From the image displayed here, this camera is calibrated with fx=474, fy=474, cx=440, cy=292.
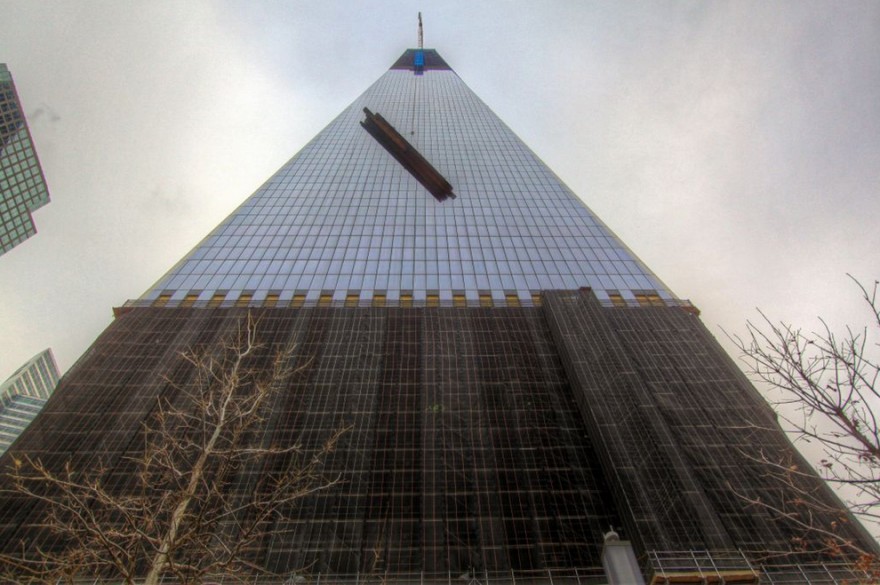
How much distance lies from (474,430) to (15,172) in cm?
14819

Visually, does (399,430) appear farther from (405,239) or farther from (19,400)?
(19,400)

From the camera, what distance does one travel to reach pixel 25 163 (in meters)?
124

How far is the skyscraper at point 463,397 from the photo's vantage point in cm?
2422

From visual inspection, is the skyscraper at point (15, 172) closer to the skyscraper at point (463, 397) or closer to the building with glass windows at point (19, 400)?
the building with glass windows at point (19, 400)

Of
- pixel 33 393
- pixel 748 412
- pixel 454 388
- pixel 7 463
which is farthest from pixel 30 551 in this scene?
pixel 33 393

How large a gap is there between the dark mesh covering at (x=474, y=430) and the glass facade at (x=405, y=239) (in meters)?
4.34

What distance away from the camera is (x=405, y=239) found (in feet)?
172

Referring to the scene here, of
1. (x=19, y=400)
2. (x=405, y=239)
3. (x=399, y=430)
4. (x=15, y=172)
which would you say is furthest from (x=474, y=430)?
(x=19, y=400)

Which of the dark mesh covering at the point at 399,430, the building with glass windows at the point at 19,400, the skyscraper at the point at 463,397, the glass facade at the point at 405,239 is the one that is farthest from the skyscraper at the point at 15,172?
the dark mesh covering at the point at 399,430

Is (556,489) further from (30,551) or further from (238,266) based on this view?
(238,266)

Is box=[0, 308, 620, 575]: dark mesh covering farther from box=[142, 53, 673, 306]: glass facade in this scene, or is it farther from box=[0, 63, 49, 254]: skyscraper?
box=[0, 63, 49, 254]: skyscraper

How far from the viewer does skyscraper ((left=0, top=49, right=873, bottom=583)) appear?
24.2m

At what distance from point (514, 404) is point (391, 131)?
54055mm

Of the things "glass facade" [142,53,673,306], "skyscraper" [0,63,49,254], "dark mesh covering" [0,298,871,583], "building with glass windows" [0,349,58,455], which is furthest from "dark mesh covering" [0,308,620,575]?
"building with glass windows" [0,349,58,455]
